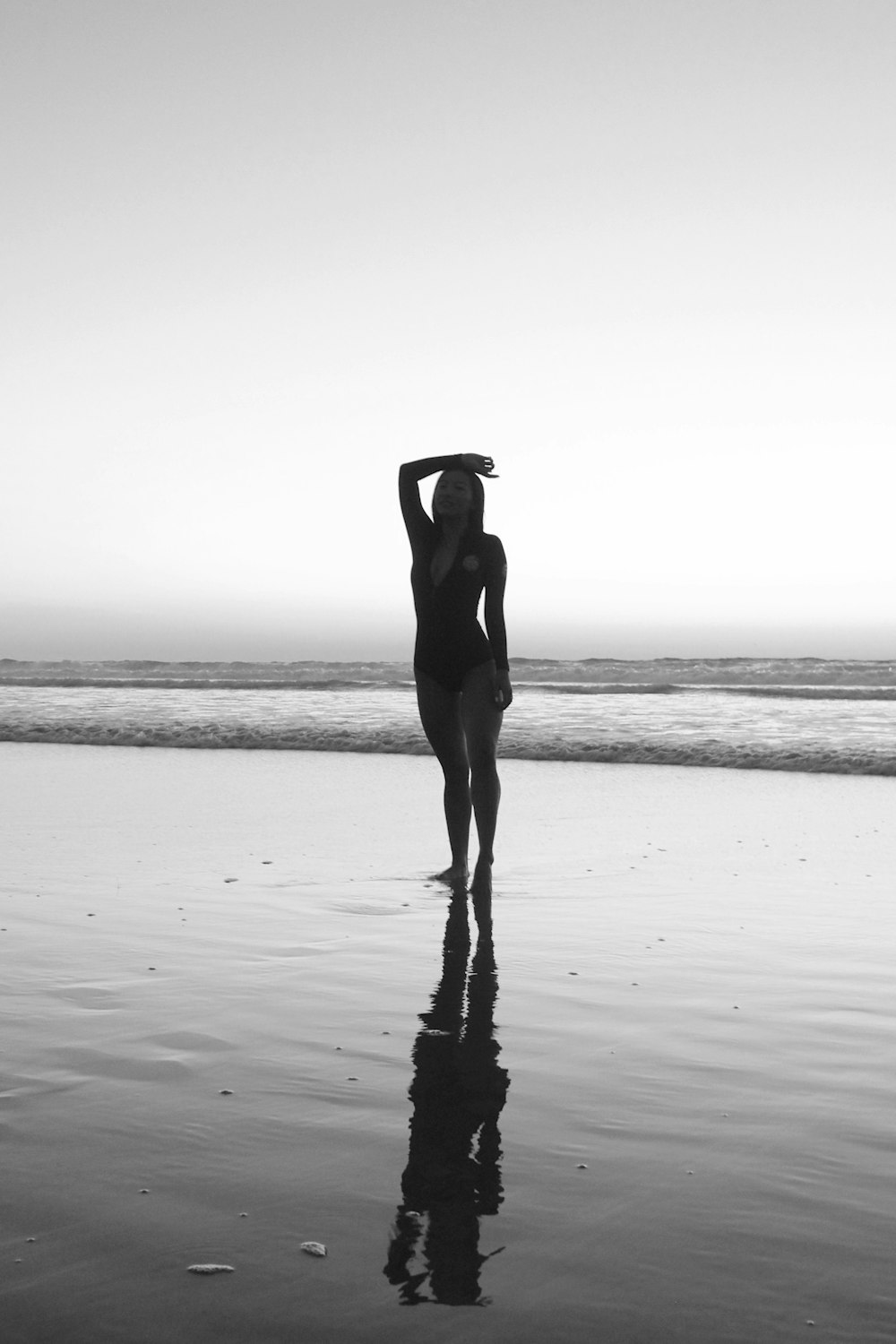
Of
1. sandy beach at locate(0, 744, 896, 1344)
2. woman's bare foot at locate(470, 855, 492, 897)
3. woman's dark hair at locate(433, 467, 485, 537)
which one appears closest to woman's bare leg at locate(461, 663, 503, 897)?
woman's bare foot at locate(470, 855, 492, 897)

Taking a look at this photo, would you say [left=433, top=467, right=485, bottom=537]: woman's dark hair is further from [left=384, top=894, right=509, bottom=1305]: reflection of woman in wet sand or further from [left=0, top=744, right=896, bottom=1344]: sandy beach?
[left=384, top=894, right=509, bottom=1305]: reflection of woman in wet sand

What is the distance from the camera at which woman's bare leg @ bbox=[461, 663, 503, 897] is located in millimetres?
4793

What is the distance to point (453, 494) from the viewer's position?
189 inches

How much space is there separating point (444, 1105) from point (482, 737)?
2.73 metres

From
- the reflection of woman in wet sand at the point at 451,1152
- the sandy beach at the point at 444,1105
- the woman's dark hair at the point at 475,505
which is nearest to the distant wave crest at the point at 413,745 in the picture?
the sandy beach at the point at 444,1105

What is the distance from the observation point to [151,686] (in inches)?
1021

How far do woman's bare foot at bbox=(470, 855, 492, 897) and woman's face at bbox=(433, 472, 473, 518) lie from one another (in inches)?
58.6

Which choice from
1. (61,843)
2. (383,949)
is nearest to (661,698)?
(61,843)

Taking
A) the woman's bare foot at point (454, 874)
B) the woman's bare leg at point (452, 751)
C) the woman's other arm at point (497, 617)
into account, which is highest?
the woman's other arm at point (497, 617)

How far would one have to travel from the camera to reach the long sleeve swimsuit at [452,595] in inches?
191

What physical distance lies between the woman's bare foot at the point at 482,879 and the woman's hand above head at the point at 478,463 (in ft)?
5.41

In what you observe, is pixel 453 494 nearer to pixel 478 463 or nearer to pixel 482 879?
pixel 478 463

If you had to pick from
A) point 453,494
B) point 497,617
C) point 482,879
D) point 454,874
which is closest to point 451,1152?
point 482,879

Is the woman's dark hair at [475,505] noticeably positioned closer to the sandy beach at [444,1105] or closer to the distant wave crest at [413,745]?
the sandy beach at [444,1105]
